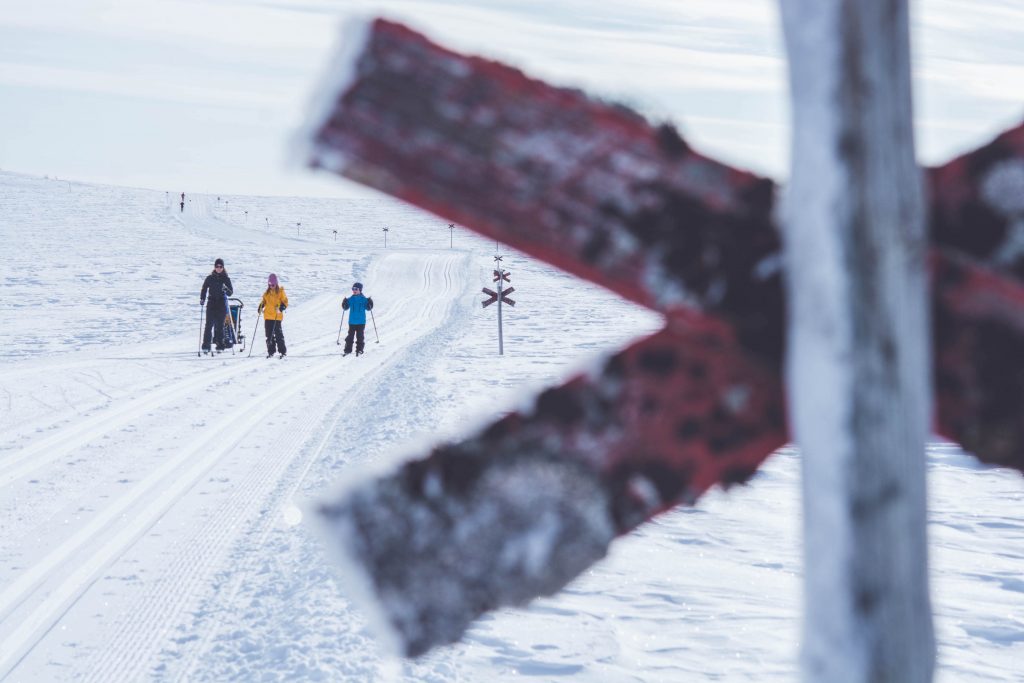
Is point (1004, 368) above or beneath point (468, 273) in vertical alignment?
beneath

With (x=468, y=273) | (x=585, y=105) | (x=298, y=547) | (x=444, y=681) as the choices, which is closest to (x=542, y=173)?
(x=585, y=105)

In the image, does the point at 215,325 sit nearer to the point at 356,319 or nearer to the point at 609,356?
the point at 356,319

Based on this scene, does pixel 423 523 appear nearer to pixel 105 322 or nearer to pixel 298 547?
pixel 298 547

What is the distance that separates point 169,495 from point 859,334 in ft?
20.9

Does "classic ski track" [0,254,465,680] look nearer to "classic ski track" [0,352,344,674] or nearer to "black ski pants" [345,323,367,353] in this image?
"classic ski track" [0,352,344,674]

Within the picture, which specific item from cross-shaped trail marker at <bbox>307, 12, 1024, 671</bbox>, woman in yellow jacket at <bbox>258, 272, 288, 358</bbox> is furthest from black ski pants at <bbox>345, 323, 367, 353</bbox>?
cross-shaped trail marker at <bbox>307, 12, 1024, 671</bbox>

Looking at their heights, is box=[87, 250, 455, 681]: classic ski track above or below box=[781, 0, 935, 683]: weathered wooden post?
below

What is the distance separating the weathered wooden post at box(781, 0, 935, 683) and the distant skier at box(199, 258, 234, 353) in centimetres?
1438

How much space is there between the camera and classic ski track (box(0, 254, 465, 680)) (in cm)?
418

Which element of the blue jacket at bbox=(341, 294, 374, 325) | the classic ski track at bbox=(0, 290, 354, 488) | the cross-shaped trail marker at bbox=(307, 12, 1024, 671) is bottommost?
the classic ski track at bbox=(0, 290, 354, 488)

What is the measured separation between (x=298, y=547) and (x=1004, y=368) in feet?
16.0

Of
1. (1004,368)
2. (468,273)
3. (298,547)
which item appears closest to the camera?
(1004,368)

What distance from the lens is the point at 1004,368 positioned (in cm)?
81

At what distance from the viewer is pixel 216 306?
569 inches
